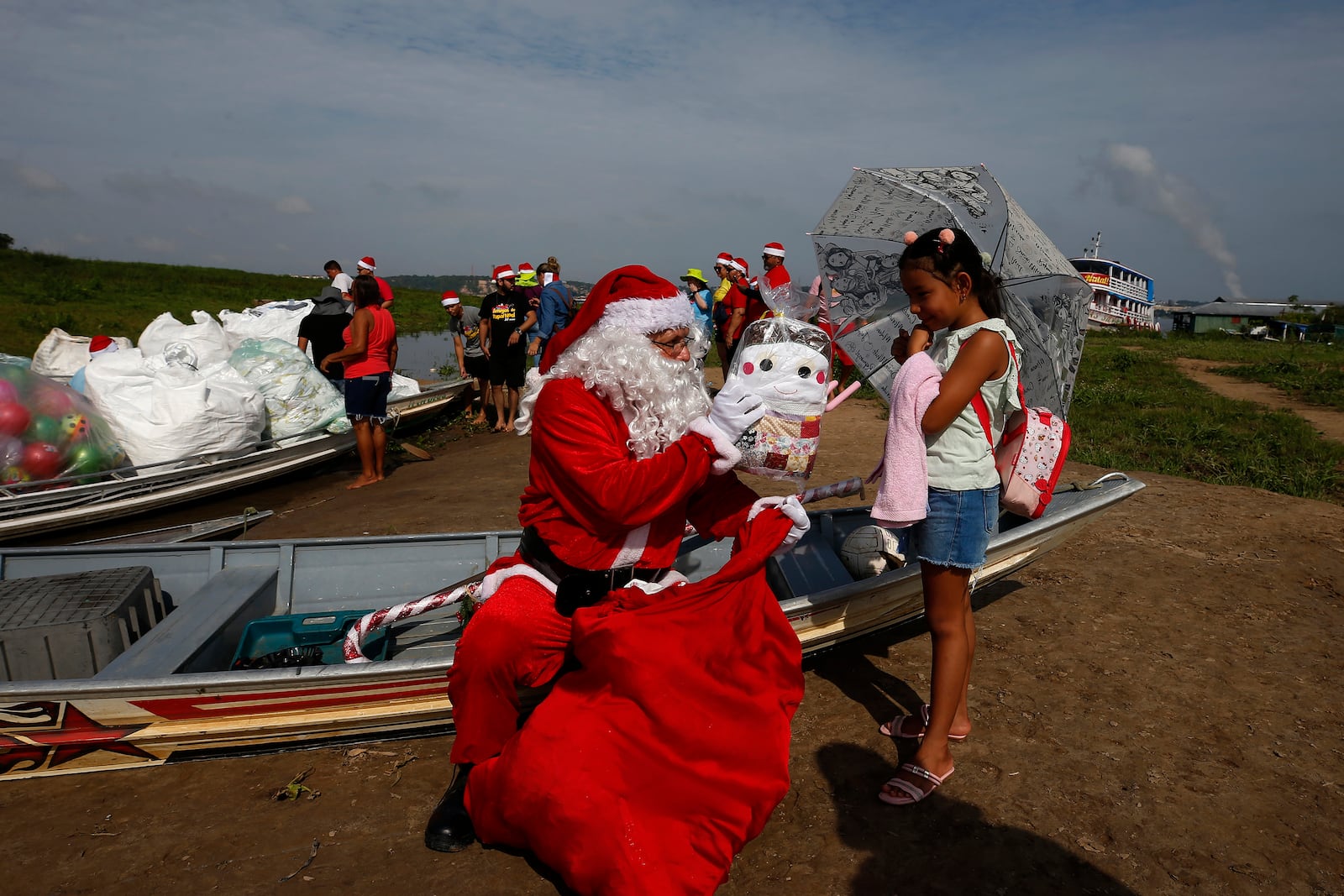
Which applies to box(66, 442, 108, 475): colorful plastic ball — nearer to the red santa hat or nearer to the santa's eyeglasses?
the red santa hat

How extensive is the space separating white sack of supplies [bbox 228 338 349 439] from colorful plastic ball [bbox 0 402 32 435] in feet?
6.94

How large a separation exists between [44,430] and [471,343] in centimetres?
503

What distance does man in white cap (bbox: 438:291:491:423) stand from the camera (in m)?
10.4

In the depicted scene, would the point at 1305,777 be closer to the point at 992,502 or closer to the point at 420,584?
the point at 992,502

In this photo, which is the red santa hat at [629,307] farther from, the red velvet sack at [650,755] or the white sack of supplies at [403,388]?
the white sack of supplies at [403,388]

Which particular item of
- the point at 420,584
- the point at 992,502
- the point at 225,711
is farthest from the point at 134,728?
the point at 992,502

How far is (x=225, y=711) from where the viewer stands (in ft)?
9.25

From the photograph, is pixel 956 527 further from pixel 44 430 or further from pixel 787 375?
pixel 44 430

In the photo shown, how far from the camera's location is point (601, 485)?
2.29 metres

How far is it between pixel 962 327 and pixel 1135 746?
6.51 ft

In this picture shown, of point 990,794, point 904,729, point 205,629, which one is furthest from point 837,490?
point 205,629

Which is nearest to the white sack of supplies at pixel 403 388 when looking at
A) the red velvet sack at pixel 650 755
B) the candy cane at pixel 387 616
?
the candy cane at pixel 387 616

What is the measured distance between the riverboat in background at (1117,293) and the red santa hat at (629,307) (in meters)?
52.8

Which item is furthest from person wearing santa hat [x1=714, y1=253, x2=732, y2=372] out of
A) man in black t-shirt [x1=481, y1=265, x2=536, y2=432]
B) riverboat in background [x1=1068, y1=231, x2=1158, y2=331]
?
riverboat in background [x1=1068, y1=231, x2=1158, y2=331]
